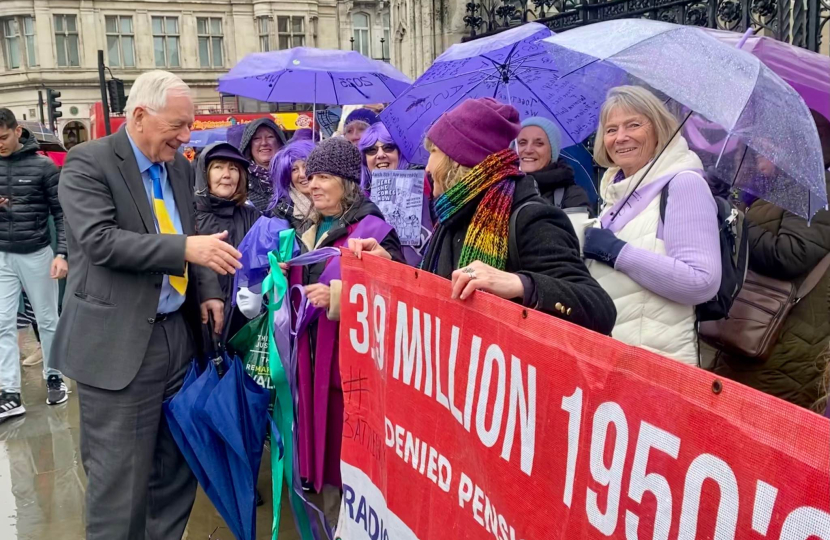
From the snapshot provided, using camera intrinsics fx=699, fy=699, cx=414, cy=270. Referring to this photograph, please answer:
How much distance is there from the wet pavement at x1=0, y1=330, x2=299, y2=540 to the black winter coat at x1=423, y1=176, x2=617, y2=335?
2.29m

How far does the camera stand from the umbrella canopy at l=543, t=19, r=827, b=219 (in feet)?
7.44

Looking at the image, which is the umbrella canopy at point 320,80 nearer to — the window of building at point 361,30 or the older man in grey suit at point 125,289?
the older man in grey suit at point 125,289

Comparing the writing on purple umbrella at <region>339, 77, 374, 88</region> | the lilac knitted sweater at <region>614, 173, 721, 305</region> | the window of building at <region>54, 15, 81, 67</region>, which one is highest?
the window of building at <region>54, 15, 81, 67</region>

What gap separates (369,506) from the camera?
251cm

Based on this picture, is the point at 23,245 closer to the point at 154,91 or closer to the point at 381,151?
the point at 381,151

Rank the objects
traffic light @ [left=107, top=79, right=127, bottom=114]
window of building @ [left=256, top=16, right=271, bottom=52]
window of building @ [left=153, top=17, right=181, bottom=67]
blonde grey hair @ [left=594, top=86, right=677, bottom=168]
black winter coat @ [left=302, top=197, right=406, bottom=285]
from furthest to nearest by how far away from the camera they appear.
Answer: window of building @ [left=256, top=16, right=271, bottom=52], window of building @ [left=153, top=17, right=181, bottom=67], traffic light @ [left=107, top=79, right=127, bottom=114], black winter coat @ [left=302, top=197, right=406, bottom=285], blonde grey hair @ [left=594, top=86, right=677, bottom=168]

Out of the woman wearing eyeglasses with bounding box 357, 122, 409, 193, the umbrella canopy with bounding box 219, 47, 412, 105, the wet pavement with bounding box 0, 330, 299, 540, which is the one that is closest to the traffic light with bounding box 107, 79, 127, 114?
the umbrella canopy with bounding box 219, 47, 412, 105

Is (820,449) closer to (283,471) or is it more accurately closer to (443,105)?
(283,471)

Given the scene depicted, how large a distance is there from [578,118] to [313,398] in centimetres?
220

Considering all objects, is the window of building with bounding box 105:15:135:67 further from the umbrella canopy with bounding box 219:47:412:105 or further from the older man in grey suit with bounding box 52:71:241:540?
the older man in grey suit with bounding box 52:71:241:540

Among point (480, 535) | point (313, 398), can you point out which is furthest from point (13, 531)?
point (480, 535)

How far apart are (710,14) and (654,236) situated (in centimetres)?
347

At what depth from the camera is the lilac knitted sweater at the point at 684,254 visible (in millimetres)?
2293

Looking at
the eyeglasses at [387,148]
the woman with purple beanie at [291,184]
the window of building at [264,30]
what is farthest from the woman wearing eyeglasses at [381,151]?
the window of building at [264,30]
